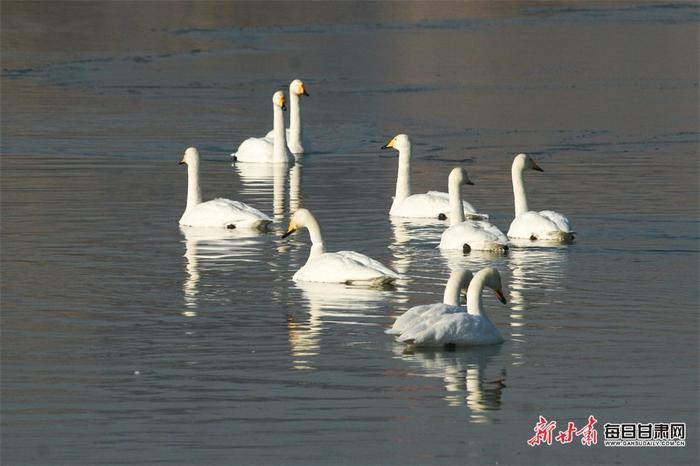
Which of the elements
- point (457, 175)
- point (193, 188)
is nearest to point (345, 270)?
point (457, 175)

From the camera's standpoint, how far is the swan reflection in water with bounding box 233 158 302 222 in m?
20.7

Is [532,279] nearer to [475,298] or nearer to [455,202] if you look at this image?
[475,298]

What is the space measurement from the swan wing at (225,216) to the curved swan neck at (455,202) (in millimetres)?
1889

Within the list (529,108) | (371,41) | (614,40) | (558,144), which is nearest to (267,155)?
(558,144)

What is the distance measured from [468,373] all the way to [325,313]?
235 cm

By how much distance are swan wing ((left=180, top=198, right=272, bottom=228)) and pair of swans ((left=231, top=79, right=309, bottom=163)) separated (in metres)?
6.35

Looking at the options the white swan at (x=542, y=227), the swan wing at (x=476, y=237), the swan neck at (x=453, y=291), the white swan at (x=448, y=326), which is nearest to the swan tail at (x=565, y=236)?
the white swan at (x=542, y=227)

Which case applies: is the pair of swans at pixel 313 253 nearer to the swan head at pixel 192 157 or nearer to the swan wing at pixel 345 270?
the swan wing at pixel 345 270

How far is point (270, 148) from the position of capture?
82.9ft

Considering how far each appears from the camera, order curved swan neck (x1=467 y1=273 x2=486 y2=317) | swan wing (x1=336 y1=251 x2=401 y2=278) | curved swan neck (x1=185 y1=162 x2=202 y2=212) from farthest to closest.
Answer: curved swan neck (x1=185 y1=162 x2=202 y2=212) → swan wing (x1=336 y1=251 x2=401 y2=278) → curved swan neck (x1=467 y1=273 x2=486 y2=317)

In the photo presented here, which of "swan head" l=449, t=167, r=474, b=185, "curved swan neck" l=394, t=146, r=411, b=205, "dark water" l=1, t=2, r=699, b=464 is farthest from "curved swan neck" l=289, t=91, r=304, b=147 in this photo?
"swan head" l=449, t=167, r=474, b=185

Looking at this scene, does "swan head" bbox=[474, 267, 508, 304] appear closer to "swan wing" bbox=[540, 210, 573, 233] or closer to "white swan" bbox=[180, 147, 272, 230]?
"swan wing" bbox=[540, 210, 573, 233]

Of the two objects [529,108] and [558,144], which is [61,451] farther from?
[529,108]

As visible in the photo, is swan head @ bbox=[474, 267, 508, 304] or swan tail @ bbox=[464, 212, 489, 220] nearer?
swan head @ bbox=[474, 267, 508, 304]
